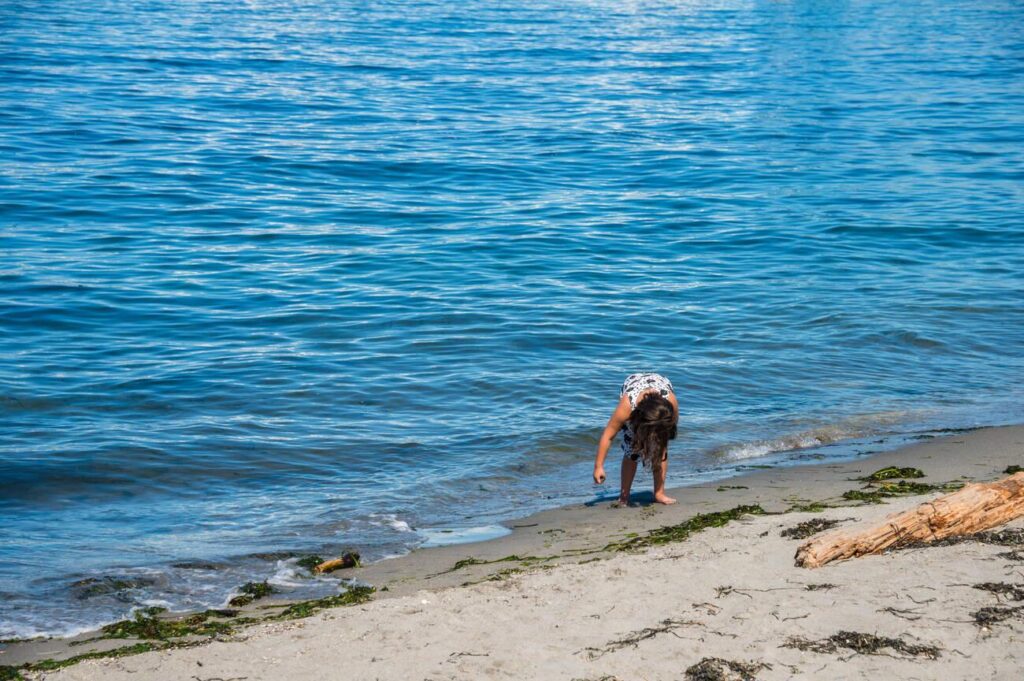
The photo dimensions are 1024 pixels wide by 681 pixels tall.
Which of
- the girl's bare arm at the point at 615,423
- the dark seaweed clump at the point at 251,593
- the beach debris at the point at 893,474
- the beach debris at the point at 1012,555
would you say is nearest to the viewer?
the beach debris at the point at 1012,555

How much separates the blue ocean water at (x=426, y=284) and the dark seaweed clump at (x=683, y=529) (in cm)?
142

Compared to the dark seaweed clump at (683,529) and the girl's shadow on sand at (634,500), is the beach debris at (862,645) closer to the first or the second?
the dark seaweed clump at (683,529)

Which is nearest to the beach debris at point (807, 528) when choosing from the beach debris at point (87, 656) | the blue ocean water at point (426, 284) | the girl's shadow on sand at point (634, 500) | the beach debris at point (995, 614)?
the beach debris at point (995, 614)

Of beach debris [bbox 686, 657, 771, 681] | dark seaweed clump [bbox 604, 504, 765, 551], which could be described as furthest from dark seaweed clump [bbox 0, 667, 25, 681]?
dark seaweed clump [bbox 604, 504, 765, 551]

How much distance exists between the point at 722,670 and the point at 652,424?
3187 mm

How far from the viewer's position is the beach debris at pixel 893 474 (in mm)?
8531

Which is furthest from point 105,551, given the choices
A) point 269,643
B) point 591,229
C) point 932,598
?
point 591,229

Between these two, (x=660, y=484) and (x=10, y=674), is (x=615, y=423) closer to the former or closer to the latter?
(x=660, y=484)

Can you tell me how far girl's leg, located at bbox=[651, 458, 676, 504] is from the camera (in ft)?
27.2

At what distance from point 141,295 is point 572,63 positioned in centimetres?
2216

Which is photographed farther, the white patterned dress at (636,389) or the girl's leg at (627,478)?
the girl's leg at (627,478)

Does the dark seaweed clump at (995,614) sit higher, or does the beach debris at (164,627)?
the dark seaweed clump at (995,614)

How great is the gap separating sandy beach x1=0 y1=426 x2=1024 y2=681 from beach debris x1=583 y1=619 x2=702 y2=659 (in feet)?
0.03

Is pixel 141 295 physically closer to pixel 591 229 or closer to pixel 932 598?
pixel 591 229
